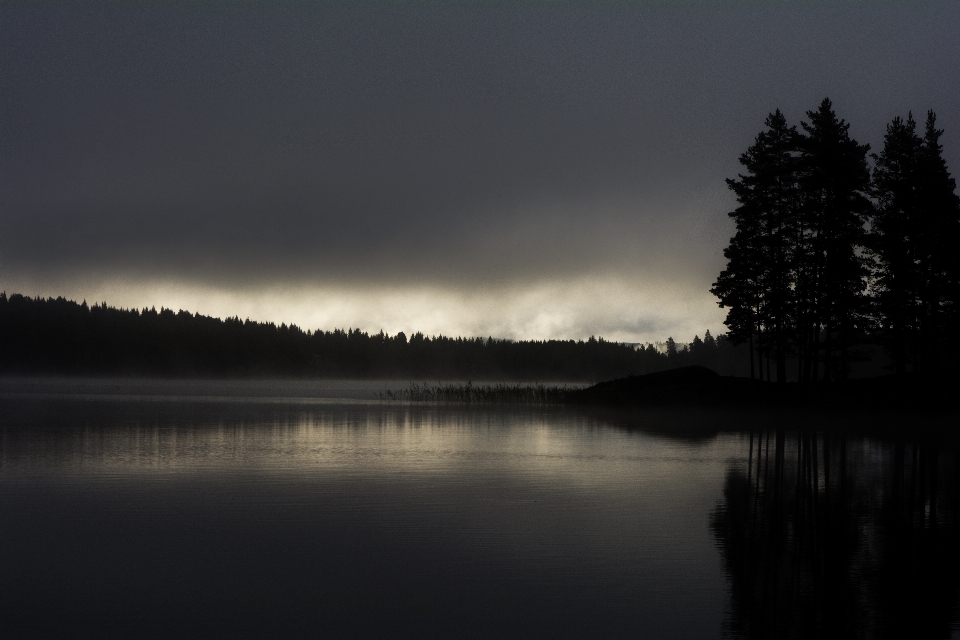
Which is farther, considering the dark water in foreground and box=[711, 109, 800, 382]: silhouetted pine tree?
box=[711, 109, 800, 382]: silhouetted pine tree

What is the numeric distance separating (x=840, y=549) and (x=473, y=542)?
524 centimetres

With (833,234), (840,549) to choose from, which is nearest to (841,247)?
(833,234)

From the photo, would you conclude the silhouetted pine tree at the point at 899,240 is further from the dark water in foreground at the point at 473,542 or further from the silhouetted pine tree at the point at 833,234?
the dark water in foreground at the point at 473,542

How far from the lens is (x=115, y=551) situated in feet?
39.8

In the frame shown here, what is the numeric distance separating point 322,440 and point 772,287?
121 ft

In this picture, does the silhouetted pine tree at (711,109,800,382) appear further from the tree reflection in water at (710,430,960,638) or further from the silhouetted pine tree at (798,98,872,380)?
the tree reflection in water at (710,430,960,638)

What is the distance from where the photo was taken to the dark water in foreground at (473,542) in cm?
920

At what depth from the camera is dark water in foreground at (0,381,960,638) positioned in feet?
30.2

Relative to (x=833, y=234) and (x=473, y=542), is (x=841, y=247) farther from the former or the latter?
(x=473, y=542)

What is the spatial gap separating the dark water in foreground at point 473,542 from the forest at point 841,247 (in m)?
27.9

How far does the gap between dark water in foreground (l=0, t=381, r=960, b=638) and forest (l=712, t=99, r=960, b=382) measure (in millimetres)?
27852

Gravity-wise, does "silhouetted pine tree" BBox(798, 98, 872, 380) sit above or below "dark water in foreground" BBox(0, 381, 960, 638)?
above

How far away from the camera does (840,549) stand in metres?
12.4

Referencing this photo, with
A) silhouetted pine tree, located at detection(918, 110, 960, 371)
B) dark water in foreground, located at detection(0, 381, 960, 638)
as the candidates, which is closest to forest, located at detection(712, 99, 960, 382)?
silhouetted pine tree, located at detection(918, 110, 960, 371)
